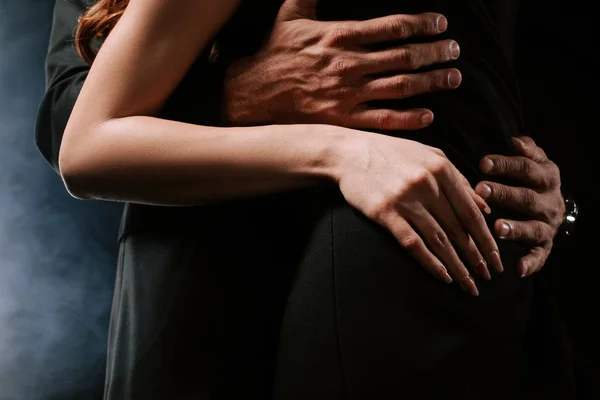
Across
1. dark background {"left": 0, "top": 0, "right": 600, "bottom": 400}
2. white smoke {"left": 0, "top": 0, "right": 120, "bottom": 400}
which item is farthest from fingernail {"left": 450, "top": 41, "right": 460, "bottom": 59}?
white smoke {"left": 0, "top": 0, "right": 120, "bottom": 400}

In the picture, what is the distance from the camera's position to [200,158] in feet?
2.26

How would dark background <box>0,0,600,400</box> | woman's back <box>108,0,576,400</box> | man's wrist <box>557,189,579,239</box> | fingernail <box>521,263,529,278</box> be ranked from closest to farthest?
woman's back <box>108,0,576,400</box>, fingernail <box>521,263,529,278</box>, man's wrist <box>557,189,579,239</box>, dark background <box>0,0,600,400</box>

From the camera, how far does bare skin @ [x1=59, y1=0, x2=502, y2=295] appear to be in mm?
651

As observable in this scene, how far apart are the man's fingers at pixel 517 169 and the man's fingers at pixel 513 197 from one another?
2cm

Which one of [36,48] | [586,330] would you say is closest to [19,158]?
[36,48]

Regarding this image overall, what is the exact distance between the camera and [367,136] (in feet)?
2.22

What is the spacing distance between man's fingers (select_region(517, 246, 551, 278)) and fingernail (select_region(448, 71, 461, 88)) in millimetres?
217

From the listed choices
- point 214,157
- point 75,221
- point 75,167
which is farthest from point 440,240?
point 75,221

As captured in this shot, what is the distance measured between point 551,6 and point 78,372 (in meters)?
1.15

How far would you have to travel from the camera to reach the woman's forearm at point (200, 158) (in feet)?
2.23

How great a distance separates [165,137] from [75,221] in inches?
30.2

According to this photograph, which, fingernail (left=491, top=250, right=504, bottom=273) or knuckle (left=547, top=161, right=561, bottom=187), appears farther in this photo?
knuckle (left=547, top=161, right=561, bottom=187)

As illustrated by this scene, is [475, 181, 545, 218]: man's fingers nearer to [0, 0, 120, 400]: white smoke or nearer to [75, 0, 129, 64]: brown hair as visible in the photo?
[75, 0, 129, 64]: brown hair

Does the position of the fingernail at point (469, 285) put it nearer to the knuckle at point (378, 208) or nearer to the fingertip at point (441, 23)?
the knuckle at point (378, 208)
